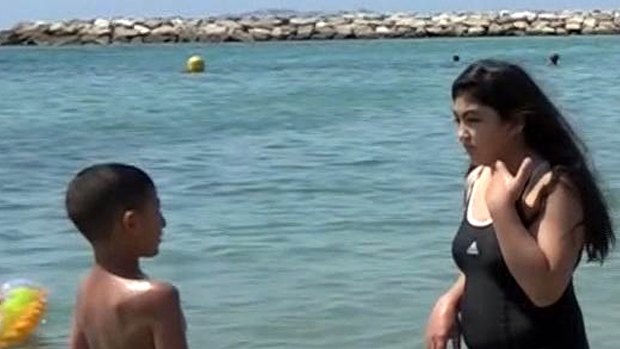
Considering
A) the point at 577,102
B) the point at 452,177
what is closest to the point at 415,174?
the point at 452,177

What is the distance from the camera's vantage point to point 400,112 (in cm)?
2631

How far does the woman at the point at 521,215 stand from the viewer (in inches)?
135

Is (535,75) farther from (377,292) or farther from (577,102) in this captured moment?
(577,102)

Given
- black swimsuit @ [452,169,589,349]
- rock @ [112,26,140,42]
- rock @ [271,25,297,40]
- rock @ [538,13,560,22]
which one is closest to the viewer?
black swimsuit @ [452,169,589,349]

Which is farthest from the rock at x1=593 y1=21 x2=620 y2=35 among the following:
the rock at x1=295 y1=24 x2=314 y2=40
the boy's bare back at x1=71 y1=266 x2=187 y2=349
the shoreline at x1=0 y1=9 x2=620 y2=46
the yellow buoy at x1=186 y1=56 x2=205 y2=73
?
the boy's bare back at x1=71 y1=266 x2=187 y2=349

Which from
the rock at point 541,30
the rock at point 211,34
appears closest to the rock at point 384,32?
the rock at point 541,30

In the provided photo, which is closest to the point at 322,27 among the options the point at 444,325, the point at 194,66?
the point at 194,66

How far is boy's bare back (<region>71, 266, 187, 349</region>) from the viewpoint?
11.2ft

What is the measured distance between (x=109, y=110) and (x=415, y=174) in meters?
15.8

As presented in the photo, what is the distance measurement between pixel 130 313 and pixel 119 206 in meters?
0.22

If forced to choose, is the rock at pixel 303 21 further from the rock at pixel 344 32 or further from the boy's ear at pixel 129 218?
the boy's ear at pixel 129 218

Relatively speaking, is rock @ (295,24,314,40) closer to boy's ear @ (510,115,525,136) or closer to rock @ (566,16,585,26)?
rock @ (566,16,585,26)

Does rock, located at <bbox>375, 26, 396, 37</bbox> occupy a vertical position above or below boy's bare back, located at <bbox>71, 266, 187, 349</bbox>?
below

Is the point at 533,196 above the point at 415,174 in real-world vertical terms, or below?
above
